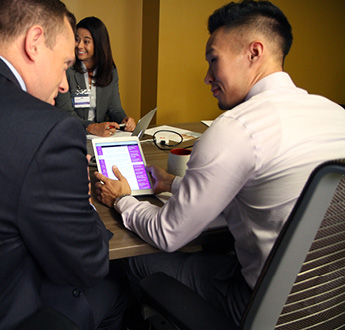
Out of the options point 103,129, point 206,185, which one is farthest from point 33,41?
point 103,129

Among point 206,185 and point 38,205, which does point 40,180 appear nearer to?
point 38,205

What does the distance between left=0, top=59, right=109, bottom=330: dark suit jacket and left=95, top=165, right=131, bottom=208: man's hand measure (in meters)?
0.34

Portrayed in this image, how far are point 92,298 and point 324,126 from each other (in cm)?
92

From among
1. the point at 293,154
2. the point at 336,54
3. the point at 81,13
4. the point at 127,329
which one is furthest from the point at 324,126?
the point at 336,54

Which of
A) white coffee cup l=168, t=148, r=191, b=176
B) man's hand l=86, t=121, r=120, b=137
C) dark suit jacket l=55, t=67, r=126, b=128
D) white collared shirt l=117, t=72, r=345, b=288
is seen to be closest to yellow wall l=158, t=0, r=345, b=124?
dark suit jacket l=55, t=67, r=126, b=128

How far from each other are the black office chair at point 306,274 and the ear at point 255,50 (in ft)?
2.21

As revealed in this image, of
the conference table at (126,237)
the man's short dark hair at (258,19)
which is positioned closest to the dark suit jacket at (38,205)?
the conference table at (126,237)

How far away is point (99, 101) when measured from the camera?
2.60 m

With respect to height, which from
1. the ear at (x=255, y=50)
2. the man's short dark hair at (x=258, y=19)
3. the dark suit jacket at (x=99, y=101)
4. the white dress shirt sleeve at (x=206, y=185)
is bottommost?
the dark suit jacket at (x=99, y=101)

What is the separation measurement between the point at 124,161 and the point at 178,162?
224mm

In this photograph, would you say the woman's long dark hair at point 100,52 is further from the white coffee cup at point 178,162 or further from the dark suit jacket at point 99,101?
the white coffee cup at point 178,162

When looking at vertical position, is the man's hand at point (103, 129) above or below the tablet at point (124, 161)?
below

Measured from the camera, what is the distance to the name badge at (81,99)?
2.38 meters

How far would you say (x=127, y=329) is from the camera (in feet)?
4.85
